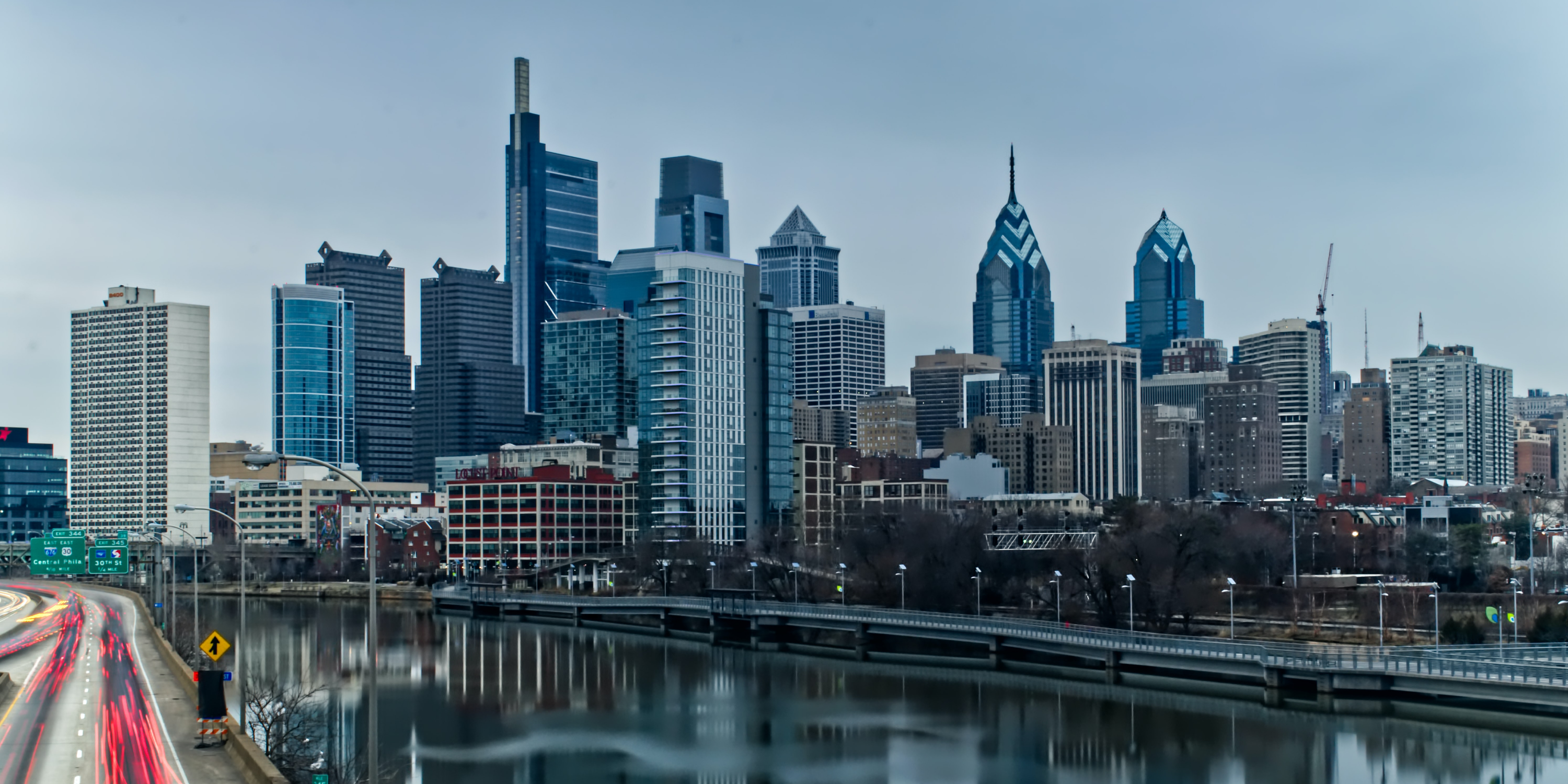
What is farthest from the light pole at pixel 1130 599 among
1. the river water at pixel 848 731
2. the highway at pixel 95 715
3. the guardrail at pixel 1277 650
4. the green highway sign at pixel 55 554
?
the green highway sign at pixel 55 554

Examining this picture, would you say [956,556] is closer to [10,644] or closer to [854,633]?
[854,633]

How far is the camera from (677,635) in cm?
13700

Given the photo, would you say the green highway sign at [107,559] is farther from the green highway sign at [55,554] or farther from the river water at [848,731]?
the river water at [848,731]

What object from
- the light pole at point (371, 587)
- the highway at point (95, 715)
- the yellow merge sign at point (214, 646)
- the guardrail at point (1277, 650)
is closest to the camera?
the light pole at point (371, 587)

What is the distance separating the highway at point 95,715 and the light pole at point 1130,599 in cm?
5540

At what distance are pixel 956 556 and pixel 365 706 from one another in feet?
184

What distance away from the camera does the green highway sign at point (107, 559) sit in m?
145

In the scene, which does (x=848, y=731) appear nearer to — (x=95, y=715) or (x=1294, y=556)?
(x=95, y=715)

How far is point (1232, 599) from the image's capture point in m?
115

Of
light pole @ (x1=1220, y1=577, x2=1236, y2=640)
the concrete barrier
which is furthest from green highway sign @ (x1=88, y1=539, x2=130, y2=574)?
light pole @ (x1=1220, y1=577, x2=1236, y2=640)

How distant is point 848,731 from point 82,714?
3215 cm

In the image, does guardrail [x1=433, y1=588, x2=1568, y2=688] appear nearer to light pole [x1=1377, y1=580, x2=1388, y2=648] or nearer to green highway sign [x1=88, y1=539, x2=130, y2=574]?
light pole [x1=1377, y1=580, x2=1388, y2=648]

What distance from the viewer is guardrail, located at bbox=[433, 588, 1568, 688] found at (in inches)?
2955

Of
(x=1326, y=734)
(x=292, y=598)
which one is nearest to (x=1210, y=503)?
(x=292, y=598)
